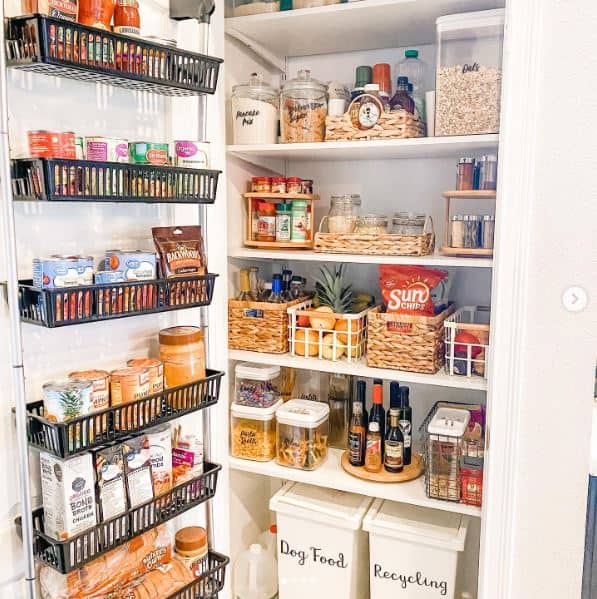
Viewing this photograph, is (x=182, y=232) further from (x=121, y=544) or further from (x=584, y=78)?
(x=584, y=78)

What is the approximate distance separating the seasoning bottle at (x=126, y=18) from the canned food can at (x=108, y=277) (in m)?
0.55

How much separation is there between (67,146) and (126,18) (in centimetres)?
35

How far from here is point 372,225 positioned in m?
1.91

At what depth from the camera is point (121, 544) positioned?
1523 millimetres

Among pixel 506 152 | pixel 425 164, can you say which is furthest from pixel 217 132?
pixel 506 152

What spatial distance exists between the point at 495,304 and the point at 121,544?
3.62 feet

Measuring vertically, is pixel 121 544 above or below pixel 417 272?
below

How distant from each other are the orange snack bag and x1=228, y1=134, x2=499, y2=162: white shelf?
0.36 m

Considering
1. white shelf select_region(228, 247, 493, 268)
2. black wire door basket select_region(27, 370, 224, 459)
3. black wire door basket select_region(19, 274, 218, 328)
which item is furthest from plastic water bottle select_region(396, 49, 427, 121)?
black wire door basket select_region(27, 370, 224, 459)

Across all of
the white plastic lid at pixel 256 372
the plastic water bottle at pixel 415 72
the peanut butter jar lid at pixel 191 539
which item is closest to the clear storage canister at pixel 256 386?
the white plastic lid at pixel 256 372

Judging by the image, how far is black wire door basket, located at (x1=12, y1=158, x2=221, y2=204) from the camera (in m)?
1.29

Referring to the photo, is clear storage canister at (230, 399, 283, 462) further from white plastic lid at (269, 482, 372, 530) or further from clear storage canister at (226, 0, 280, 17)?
clear storage canister at (226, 0, 280, 17)

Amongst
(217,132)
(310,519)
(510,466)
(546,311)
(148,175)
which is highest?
(217,132)

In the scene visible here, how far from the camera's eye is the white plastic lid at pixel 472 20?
163 cm
